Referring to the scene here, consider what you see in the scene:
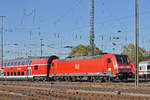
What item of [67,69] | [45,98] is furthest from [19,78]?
[45,98]

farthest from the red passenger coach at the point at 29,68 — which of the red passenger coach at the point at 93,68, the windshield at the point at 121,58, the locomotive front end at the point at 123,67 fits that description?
the locomotive front end at the point at 123,67

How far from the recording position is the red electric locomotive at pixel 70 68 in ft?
114

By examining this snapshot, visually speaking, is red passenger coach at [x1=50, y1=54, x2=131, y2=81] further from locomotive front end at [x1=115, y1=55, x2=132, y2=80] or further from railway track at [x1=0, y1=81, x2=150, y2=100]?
railway track at [x1=0, y1=81, x2=150, y2=100]

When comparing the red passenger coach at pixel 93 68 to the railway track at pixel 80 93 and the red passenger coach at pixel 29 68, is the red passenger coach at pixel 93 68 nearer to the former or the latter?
the red passenger coach at pixel 29 68

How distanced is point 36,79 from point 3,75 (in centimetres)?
1006

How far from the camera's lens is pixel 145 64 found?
5259 cm

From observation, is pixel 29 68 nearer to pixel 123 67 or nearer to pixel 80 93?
pixel 123 67

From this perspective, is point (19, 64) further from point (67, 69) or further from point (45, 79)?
point (67, 69)

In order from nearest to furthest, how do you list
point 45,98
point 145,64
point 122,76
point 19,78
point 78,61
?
point 45,98 < point 122,76 < point 78,61 < point 19,78 < point 145,64

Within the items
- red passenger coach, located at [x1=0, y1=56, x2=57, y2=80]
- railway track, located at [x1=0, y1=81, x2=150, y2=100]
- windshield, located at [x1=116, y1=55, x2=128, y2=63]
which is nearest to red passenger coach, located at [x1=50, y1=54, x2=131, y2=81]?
windshield, located at [x1=116, y1=55, x2=128, y2=63]

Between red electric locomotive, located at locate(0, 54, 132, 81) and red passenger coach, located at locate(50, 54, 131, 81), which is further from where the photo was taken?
red electric locomotive, located at locate(0, 54, 132, 81)

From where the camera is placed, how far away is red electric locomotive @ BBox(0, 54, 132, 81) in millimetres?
34844

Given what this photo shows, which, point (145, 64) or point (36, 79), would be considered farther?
point (145, 64)

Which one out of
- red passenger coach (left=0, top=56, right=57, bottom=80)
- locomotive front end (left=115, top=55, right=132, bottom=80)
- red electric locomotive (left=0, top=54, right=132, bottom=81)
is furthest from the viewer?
red passenger coach (left=0, top=56, right=57, bottom=80)
